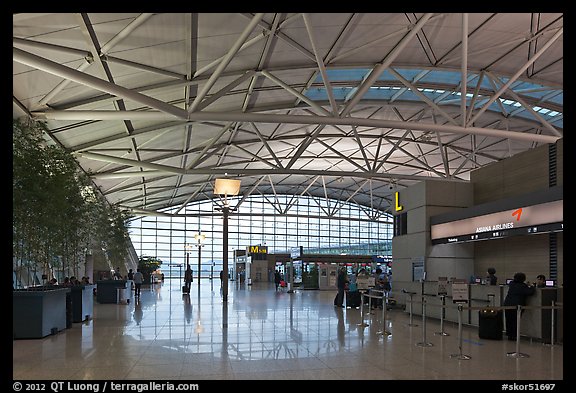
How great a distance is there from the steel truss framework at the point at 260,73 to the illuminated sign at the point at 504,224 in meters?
4.40

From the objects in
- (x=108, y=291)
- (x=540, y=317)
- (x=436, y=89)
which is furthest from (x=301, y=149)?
(x=540, y=317)

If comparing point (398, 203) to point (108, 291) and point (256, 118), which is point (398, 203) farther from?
point (108, 291)

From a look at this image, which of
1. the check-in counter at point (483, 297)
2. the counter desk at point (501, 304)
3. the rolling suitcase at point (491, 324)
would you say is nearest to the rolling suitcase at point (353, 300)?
the counter desk at point (501, 304)

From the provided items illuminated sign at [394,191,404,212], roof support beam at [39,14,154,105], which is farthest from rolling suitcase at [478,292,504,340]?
roof support beam at [39,14,154,105]

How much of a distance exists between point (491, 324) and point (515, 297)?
0.78m

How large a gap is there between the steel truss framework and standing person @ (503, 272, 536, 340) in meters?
7.57

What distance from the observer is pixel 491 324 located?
11398mm

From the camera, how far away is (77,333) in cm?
1231

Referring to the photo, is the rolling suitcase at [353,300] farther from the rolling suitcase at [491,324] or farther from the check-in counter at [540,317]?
the check-in counter at [540,317]

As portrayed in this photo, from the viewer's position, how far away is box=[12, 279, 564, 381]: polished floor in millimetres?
7680

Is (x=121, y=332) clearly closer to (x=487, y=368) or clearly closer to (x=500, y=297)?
(x=487, y=368)

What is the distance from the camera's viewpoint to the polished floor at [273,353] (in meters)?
7.68

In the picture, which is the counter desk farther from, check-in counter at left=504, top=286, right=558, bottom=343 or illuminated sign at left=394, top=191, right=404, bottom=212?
illuminated sign at left=394, top=191, right=404, bottom=212
